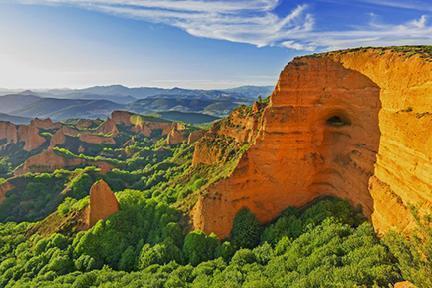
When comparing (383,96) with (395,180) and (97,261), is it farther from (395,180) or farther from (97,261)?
(97,261)

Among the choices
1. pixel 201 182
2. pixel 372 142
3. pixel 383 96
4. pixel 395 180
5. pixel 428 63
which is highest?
pixel 428 63

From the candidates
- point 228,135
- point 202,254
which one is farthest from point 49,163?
point 202,254

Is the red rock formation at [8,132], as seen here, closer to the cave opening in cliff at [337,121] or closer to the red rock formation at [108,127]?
the red rock formation at [108,127]

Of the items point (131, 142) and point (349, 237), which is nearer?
point (349, 237)

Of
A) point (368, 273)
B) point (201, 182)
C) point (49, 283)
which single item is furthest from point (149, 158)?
point (368, 273)

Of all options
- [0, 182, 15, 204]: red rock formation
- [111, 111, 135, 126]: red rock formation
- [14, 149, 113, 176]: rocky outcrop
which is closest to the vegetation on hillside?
[0, 182, 15, 204]: red rock formation

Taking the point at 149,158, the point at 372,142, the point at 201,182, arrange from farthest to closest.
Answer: the point at 149,158
the point at 201,182
the point at 372,142
